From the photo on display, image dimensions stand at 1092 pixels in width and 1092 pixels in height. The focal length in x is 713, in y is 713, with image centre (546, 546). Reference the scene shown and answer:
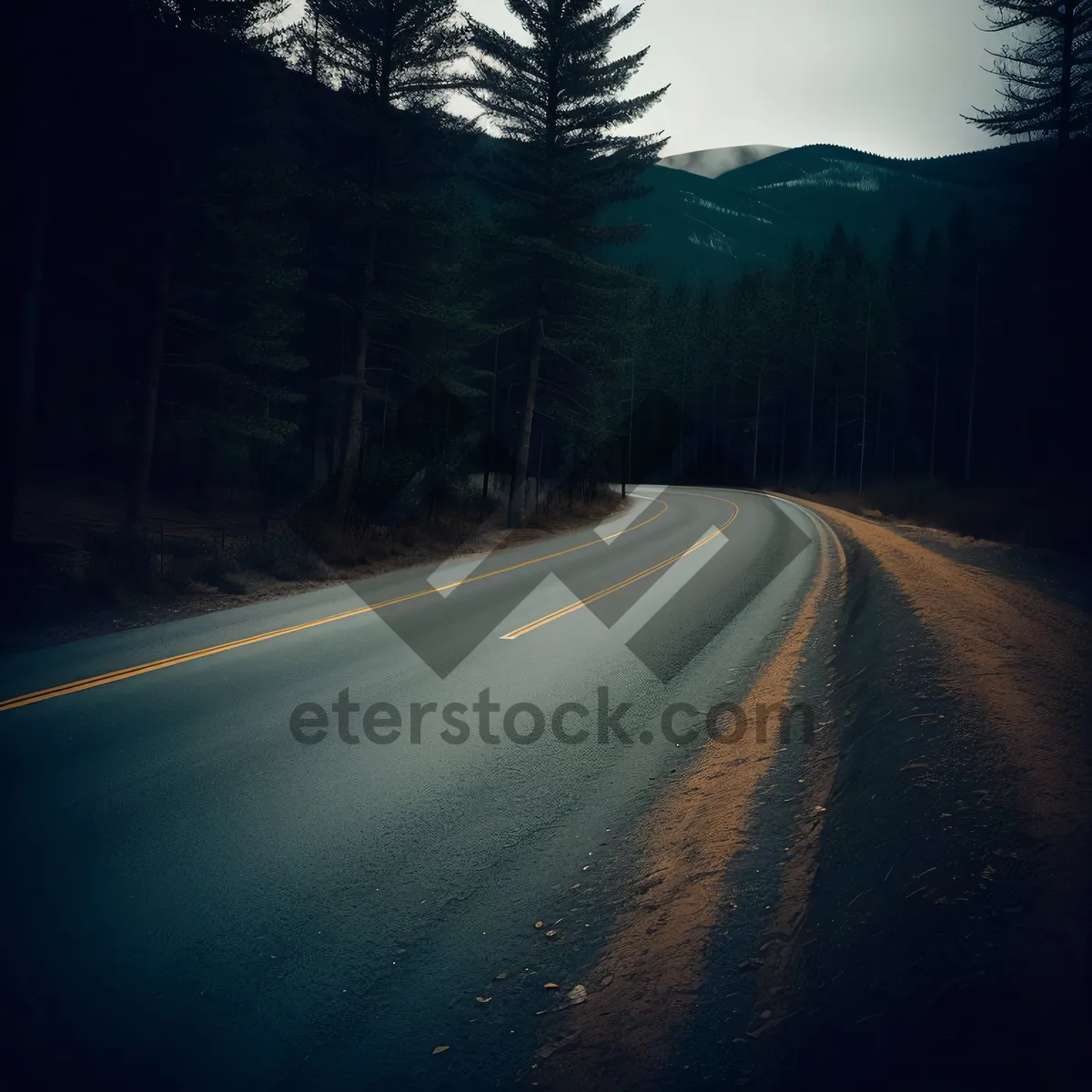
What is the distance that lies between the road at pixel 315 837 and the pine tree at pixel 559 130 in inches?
735

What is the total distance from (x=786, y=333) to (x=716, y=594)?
60929 millimetres

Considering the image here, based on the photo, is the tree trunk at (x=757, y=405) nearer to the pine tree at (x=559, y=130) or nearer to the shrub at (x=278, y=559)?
the pine tree at (x=559, y=130)

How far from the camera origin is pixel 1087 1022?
→ 8.71 ft

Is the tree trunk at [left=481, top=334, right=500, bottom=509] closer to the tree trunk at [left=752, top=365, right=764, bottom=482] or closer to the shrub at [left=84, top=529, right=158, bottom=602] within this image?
the shrub at [left=84, top=529, right=158, bottom=602]

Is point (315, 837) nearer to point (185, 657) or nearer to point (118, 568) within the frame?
point (185, 657)

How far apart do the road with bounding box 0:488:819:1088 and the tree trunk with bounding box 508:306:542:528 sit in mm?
15906

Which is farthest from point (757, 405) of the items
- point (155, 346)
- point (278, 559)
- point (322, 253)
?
point (278, 559)

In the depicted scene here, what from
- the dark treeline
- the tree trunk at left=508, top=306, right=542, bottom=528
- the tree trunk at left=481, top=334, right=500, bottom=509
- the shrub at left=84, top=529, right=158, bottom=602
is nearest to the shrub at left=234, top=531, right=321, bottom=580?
the shrub at left=84, top=529, right=158, bottom=602

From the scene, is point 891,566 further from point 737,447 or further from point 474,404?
Result: point 737,447

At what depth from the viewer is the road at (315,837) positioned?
3.19 meters

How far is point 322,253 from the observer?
25.9 m

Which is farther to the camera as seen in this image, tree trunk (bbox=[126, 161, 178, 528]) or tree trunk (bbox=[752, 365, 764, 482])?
tree trunk (bbox=[752, 365, 764, 482])

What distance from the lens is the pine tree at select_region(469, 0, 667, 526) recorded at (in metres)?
23.5

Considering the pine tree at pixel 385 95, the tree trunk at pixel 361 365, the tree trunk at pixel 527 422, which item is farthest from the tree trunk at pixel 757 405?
the tree trunk at pixel 361 365
